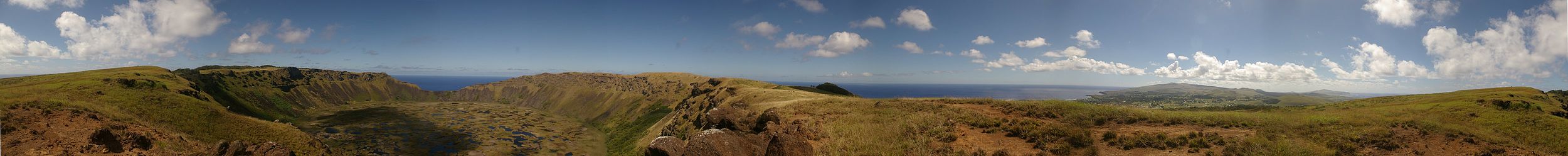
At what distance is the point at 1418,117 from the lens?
78.6 ft

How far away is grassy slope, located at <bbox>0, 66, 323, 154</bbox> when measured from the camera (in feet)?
161

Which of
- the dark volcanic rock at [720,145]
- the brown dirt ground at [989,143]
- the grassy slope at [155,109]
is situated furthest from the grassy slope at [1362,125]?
the grassy slope at [155,109]

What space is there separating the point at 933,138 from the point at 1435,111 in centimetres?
2746

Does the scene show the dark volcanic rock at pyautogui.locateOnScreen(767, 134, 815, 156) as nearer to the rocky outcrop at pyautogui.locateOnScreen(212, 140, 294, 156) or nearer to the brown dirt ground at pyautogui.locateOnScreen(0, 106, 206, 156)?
the rocky outcrop at pyautogui.locateOnScreen(212, 140, 294, 156)

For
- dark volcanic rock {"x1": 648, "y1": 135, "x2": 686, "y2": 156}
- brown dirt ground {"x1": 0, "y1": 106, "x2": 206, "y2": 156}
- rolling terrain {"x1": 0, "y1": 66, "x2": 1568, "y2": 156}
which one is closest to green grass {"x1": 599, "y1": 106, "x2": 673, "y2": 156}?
rolling terrain {"x1": 0, "y1": 66, "x2": 1568, "y2": 156}

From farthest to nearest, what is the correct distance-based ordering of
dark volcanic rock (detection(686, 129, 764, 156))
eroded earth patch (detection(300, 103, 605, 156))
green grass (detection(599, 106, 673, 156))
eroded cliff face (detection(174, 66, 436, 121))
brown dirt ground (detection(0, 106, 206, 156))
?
eroded cliff face (detection(174, 66, 436, 121)), eroded earth patch (detection(300, 103, 605, 156)), green grass (detection(599, 106, 673, 156)), brown dirt ground (detection(0, 106, 206, 156)), dark volcanic rock (detection(686, 129, 764, 156))

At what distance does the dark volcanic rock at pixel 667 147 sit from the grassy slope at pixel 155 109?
189ft

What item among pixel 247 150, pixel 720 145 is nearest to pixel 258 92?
pixel 247 150

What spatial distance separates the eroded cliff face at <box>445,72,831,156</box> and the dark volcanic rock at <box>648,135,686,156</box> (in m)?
0.05

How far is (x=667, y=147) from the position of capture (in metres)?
23.8

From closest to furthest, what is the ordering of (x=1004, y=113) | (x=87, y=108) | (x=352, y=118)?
(x=1004, y=113) → (x=87, y=108) → (x=352, y=118)

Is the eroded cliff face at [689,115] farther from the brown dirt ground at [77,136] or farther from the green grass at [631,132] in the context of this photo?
the brown dirt ground at [77,136]

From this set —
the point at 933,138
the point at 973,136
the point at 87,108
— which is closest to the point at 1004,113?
the point at 973,136

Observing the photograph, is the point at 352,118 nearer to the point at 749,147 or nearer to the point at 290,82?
the point at 290,82
